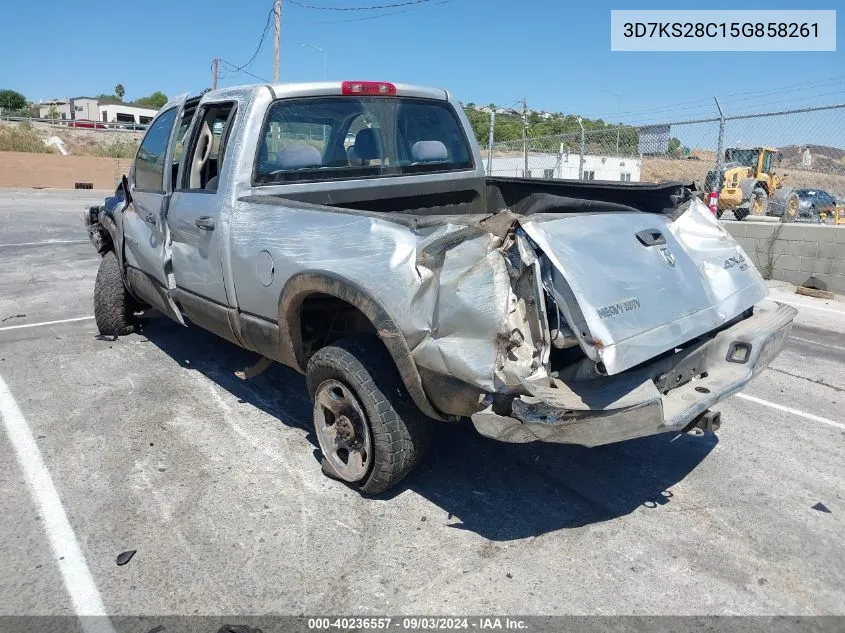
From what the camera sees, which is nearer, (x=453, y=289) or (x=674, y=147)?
(x=453, y=289)

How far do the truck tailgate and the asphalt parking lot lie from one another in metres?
0.95

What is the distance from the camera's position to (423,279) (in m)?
2.91

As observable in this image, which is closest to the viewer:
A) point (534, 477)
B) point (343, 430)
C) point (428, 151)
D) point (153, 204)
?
point (343, 430)

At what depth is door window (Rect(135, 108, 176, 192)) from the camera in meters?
5.22

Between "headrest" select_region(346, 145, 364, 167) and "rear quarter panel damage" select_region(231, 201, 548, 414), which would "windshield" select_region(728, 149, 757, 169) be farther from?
"rear quarter panel damage" select_region(231, 201, 548, 414)

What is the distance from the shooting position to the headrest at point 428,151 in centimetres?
496

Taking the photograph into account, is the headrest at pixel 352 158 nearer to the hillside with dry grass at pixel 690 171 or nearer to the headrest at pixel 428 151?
the headrest at pixel 428 151

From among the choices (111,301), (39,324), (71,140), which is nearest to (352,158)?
(111,301)

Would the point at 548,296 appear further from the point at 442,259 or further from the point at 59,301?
the point at 59,301

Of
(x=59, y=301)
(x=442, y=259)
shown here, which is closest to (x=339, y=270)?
(x=442, y=259)

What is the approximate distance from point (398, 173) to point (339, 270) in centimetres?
173

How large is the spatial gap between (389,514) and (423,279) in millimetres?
1256

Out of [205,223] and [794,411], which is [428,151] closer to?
[205,223]

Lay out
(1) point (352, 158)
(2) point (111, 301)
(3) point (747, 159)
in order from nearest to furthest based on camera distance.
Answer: (1) point (352, 158), (2) point (111, 301), (3) point (747, 159)
